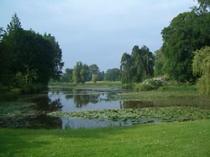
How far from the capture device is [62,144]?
1542 centimetres

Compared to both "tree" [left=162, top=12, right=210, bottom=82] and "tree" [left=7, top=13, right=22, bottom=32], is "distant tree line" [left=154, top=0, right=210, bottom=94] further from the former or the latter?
"tree" [left=7, top=13, right=22, bottom=32]

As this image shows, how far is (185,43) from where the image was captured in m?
80.3

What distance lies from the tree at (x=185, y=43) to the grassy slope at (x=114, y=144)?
6154 cm

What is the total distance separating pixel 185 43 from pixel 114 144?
67.5m

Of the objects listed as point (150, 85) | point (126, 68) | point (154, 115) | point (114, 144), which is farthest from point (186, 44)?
point (114, 144)

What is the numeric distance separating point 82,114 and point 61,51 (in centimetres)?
9783

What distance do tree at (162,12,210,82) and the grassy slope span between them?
6154 centimetres

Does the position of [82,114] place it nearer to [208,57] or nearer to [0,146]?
[208,57]

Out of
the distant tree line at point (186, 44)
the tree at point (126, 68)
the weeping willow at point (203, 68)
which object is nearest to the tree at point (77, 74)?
the tree at point (126, 68)

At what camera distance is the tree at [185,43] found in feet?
260

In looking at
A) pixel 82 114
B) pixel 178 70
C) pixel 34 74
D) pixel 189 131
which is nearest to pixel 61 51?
pixel 34 74

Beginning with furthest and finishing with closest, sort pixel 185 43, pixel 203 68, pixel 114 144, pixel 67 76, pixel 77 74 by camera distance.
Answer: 1. pixel 67 76
2. pixel 77 74
3. pixel 185 43
4. pixel 203 68
5. pixel 114 144

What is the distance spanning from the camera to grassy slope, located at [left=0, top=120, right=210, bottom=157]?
13328 mm

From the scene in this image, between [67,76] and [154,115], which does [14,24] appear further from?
[67,76]
